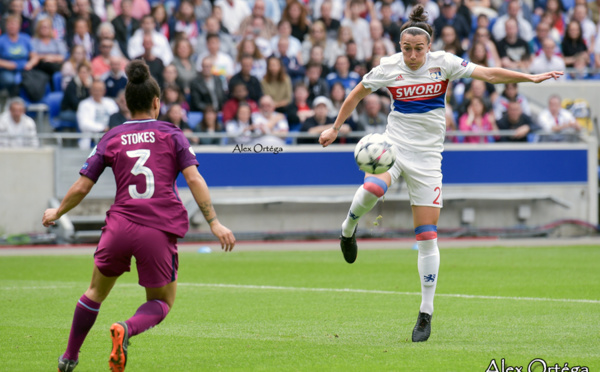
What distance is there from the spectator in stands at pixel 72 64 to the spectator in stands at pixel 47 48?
9.6 inches

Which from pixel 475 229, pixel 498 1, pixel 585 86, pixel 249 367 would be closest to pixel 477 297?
pixel 249 367

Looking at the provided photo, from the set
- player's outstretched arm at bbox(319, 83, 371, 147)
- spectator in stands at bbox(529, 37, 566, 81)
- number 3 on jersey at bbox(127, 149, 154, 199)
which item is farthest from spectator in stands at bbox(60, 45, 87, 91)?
number 3 on jersey at bbox(127, 149, 154, 199)

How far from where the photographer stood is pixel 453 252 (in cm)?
1606

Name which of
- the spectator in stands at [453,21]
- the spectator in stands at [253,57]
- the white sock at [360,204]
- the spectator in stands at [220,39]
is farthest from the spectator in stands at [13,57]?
the white sock at [360,204]

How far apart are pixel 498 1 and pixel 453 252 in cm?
1204

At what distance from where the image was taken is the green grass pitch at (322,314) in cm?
675

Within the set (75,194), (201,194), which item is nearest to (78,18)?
(75,194)

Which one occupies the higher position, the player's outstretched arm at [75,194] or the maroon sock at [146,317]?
the player's outstretched arm at [75,194]

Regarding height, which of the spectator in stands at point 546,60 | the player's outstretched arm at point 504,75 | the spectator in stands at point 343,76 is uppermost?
the spectator in stands at point 546,60

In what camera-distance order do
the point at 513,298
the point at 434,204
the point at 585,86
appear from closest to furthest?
the point at 434,204 < the point at 513,298 < the point at 585,86

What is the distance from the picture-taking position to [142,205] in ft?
19.7

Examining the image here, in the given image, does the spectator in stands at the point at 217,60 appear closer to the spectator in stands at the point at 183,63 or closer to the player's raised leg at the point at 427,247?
the spectator in stands at the point at 183,63

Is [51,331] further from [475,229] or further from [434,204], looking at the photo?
[475,229]

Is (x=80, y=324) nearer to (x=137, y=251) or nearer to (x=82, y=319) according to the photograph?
(x=82, y=319)
